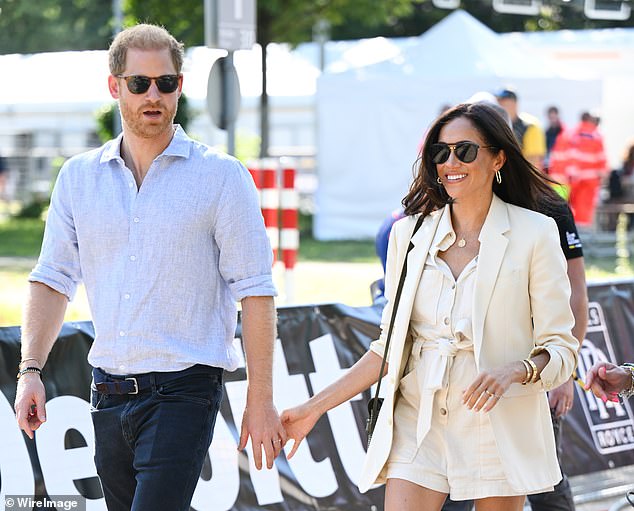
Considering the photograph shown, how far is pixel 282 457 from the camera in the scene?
626 centimetres

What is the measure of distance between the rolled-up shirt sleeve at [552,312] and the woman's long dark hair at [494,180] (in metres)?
0.36

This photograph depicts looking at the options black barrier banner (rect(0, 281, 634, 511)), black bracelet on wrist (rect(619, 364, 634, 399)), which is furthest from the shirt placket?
black barrier banner (rect(0, 281, 634, 511))

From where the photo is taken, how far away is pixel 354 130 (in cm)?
2216

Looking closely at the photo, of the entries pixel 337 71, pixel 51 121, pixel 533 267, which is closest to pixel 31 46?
pixel 51 121

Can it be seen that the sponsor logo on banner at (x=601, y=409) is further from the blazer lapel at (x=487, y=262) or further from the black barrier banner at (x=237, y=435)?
the blazer lapel at (x=487, y=262)

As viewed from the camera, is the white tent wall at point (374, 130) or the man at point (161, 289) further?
the white tent wall at point (374, 130)

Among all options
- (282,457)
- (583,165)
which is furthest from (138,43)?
(583,165)

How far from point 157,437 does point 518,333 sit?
4.11 ft

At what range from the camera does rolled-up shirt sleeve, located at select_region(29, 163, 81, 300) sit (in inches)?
162

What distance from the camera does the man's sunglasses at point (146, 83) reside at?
12.9ft

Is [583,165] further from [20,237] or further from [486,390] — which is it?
[486,390]

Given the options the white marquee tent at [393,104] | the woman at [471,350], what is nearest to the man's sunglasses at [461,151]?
the woman at [471,350]

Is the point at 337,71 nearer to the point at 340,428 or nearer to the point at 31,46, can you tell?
the point at 340,428

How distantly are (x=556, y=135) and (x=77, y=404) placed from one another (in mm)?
16593
